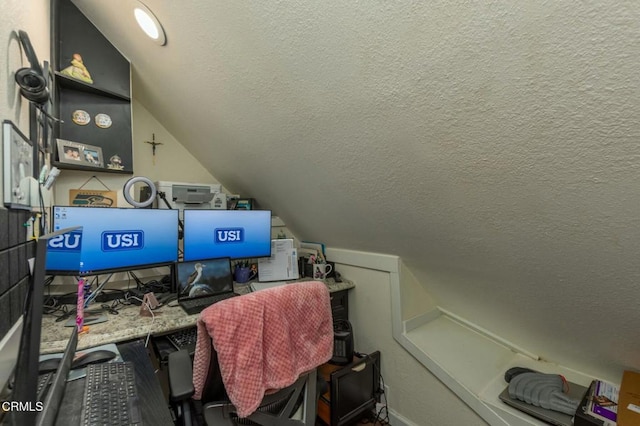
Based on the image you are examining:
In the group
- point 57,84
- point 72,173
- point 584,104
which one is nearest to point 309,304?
point 584,104

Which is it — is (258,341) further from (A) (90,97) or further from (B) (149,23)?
(A) (90,97)

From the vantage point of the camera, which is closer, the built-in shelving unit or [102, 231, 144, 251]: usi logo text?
[102, 231, 144, 251]: usi logo text

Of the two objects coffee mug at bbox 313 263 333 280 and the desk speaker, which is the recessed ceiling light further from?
the desk speaker

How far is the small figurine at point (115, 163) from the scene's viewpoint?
1694 millimetres

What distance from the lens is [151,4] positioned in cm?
127

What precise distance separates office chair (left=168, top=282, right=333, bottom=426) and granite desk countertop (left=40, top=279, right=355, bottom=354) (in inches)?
10.1

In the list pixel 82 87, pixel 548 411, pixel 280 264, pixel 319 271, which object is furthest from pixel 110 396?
pixel 82 87

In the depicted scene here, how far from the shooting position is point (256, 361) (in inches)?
33.1

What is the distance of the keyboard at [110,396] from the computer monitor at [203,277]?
61cm

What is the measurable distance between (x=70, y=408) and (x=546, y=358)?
2077 millimetres

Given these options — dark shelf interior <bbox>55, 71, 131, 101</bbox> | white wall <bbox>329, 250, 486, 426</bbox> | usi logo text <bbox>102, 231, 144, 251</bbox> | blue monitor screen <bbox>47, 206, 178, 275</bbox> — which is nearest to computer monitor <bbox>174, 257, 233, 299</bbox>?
blue monitor screen <bbox>47, 206, 178, 275</bbox>

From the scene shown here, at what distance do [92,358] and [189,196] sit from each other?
3.94 ft

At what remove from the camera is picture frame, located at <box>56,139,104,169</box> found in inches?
58.6

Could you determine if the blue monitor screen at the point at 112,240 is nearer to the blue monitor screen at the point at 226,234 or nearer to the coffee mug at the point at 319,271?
the blue monitor screen at the point at 226,234
